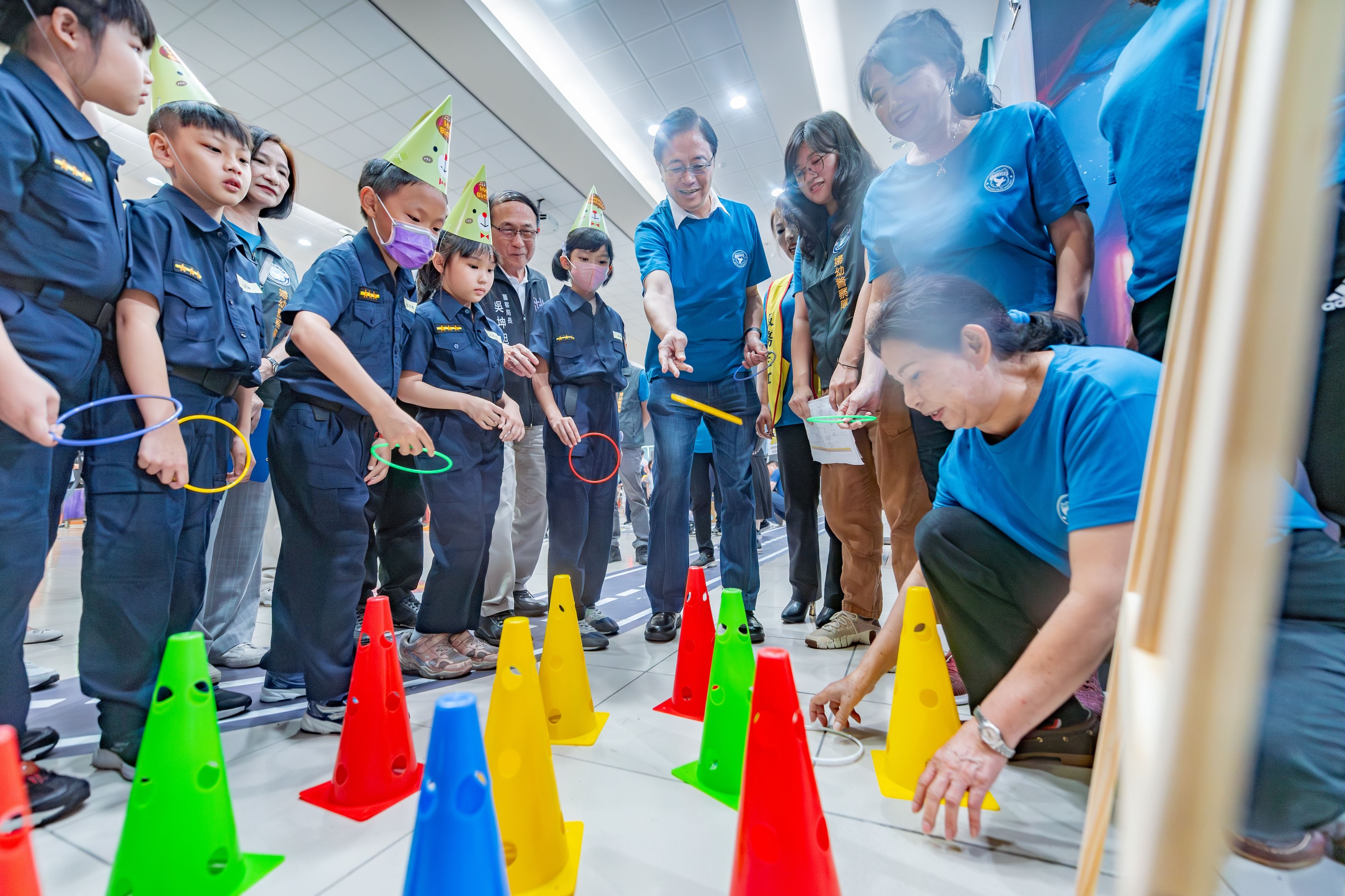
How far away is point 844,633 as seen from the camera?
1.81m

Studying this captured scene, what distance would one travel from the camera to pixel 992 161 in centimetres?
129

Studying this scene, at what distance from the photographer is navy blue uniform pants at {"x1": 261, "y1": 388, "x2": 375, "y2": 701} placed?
50.8 inches

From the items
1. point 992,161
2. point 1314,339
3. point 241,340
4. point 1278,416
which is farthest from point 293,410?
point 1314,339

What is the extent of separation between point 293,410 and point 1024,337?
161 centimetres

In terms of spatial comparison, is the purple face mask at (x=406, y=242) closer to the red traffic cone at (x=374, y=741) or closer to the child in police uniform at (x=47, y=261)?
the child in police uniform at (x=47, y=261)

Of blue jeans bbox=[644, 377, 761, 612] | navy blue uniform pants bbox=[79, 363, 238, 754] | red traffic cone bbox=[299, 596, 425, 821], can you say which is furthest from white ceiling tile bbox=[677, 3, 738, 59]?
red traffic cone bbox=[299, 596, 425, 821]

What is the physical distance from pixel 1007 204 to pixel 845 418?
632 mm

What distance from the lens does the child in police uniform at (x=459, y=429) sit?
5.52 ft

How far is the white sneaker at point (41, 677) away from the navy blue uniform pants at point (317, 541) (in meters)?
0.86

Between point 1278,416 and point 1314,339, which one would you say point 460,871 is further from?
point 1314,339

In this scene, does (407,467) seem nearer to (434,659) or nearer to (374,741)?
(434,659)

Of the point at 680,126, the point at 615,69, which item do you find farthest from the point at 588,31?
the point at 680,126

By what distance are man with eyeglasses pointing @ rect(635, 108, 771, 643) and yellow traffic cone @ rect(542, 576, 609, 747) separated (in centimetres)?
64

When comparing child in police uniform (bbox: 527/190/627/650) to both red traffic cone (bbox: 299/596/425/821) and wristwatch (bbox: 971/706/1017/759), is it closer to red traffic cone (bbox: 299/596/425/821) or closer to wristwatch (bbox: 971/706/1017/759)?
red traffic cone (bbox: 299/596/425/821)
